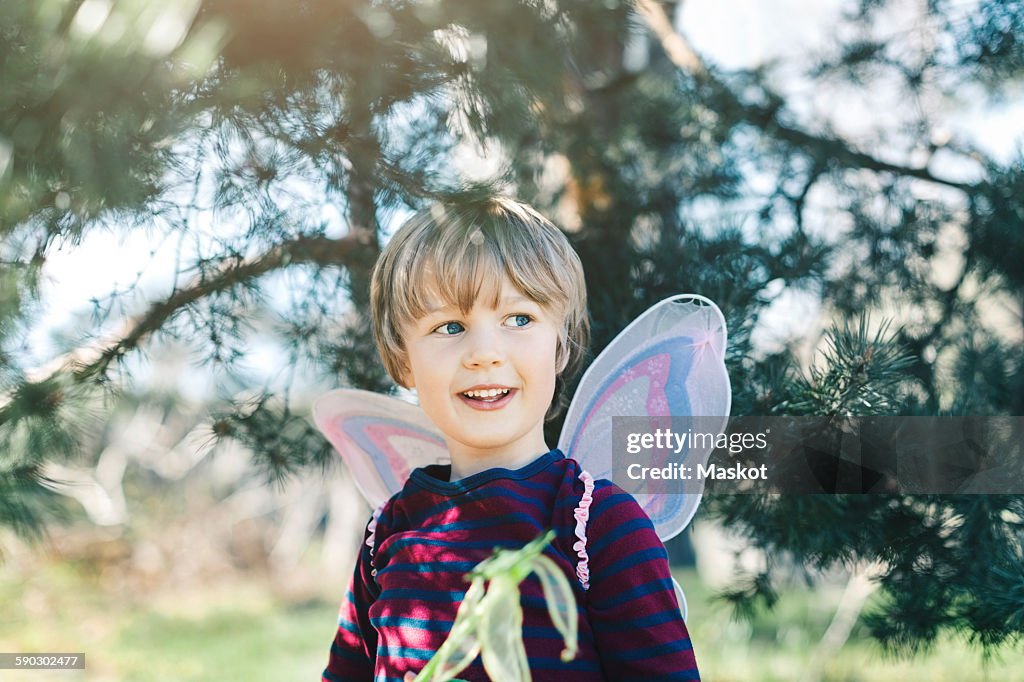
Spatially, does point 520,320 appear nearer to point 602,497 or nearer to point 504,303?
point 504,303

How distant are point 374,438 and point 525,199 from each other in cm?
46

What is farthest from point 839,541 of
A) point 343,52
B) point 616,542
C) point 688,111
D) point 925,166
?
point 343,52

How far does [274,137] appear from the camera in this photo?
114 cm

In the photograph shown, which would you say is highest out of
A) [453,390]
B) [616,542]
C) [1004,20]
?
[1004,20]

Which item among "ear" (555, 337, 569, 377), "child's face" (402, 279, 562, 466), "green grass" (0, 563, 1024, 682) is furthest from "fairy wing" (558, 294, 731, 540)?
"green grass" (0, 563, 1024, 682)

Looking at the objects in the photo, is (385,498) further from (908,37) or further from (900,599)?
(908,37)

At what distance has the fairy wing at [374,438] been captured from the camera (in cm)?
118

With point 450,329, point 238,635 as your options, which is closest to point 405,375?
point 450,329

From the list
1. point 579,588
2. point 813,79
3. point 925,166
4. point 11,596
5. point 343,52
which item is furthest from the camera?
point 11,596

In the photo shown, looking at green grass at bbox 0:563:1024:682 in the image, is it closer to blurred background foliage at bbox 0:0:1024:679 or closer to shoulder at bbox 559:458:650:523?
blurred background foliage at bbox 0:0:1024:679

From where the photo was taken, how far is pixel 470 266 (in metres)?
0.92

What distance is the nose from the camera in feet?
2.94

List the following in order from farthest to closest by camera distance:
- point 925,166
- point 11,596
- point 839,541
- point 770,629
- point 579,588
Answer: point 11,596
point 770,629
point 925,166
point 839,541
point 579,588

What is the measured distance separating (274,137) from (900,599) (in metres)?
1.03
